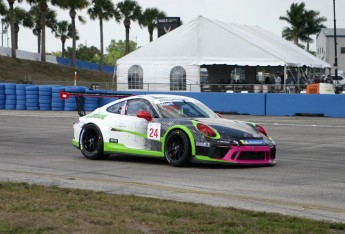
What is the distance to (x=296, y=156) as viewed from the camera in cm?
1528

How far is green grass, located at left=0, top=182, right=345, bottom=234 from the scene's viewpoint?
7273mm

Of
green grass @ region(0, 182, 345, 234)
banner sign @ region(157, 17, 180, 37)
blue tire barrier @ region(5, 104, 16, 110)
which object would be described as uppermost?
banner sign @ region(157, 17, 180, 37)

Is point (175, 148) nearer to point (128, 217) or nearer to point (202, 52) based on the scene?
point (128, 217)

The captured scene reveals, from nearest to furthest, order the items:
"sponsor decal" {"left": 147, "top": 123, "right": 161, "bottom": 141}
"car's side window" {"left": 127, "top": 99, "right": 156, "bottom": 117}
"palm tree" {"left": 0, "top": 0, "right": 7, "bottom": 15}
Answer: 1. "sponsor decal" {"left": 147, "top": 123, "right": 161, "bottom": 141}
2. "car's side window" {"left": 127, "top": 99, "right": 156, "bottom": 117}
3. "palm tree" {"left": 0, "top": 0, "right": 7, "bottom": 15}

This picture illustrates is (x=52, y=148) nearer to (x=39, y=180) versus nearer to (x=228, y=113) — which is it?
(x=39, y=180)

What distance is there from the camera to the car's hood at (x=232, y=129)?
13.0m

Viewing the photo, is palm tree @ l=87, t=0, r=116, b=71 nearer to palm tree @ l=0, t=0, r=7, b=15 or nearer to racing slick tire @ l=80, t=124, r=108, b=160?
palm tree @ l=0, t=0, r=7, b=15

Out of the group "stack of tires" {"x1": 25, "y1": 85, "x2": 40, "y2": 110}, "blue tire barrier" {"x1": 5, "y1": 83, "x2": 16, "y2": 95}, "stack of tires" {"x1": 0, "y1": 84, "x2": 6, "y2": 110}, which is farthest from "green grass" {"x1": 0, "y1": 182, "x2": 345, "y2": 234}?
"stack of tires" {"x1": 0, "y1": 84, "x2": 6, "y2": 110}

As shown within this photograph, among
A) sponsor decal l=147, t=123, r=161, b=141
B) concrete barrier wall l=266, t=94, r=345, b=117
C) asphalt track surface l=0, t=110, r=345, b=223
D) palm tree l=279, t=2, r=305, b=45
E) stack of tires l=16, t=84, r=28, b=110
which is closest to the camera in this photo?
asphalt track surface l=0, t=110, r=345, b=223

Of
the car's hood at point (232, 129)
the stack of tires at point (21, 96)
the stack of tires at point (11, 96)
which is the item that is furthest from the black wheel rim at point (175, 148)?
the stack of tires at point (11, 96)

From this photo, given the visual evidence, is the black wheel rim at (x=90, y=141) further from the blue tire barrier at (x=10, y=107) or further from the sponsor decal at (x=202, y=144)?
the blue tire barrier at (x=10, y=107)

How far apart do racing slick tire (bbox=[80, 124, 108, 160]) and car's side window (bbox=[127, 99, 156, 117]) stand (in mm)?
714

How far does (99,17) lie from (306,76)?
5190cm

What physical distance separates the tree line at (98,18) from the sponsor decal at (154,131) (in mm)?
60249
